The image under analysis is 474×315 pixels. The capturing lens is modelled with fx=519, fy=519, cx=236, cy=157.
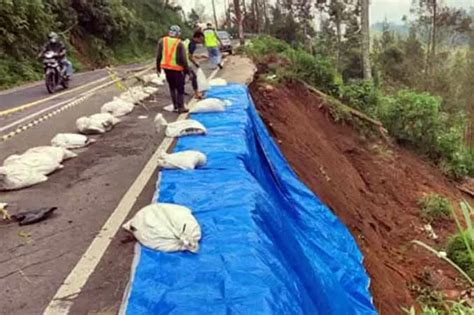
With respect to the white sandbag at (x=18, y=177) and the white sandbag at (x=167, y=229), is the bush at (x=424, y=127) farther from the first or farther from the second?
the white sandbag at (x=167, y=229)

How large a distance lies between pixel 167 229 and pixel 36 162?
10.6ft

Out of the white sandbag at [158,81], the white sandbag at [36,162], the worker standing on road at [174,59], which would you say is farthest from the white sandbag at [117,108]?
the white sandbag at [158,81]

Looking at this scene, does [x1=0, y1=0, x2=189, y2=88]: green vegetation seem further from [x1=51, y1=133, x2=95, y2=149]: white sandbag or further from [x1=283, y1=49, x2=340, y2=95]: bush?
[x1=51, y1=133, x2=95, y2=149]: white sandbag

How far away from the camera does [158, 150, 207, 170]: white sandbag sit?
5887mm

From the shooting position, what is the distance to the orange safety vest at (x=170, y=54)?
386 inches

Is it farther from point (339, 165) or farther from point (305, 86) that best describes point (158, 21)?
point (339, 165)

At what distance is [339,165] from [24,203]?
892cm

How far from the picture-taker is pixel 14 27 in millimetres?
20578

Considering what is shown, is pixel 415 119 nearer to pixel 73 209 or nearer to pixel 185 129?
pixel 185 129

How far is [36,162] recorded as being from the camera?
659cm

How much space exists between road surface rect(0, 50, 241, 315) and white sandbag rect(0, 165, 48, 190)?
0.35 feet

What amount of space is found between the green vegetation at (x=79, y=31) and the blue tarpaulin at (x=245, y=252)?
45.4 ft

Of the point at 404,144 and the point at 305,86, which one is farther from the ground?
the point at 305,86

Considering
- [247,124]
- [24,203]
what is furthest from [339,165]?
[24,203]
